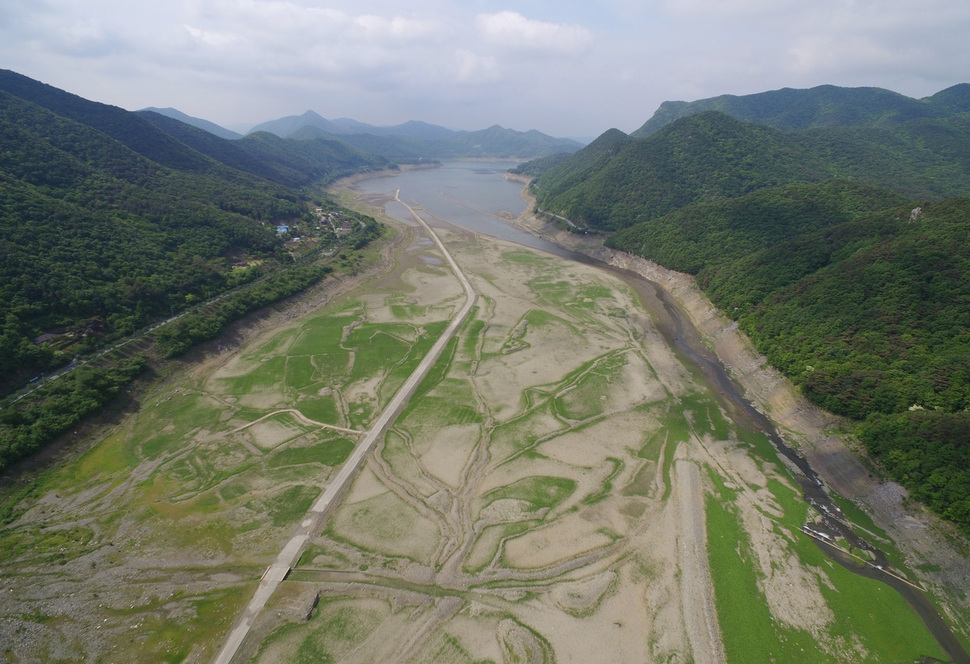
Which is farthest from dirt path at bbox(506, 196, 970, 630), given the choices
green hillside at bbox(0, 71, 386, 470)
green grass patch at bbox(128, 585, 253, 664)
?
green hillside at bbox(0, 71, 386, 470)

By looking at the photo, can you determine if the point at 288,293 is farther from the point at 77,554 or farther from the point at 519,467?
the point at 519,467

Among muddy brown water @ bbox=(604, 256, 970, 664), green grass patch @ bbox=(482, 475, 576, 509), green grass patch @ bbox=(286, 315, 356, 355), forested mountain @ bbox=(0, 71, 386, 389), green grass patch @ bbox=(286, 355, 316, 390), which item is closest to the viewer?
muddy brown water @ bbox=(604, 256, 970, 664)

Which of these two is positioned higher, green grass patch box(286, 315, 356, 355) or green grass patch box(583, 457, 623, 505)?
green grass patch box(286, 315, 356, 355)

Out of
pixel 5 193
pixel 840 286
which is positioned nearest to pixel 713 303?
pixel 840 286

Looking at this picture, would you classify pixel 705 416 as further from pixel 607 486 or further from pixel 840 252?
pixel 840 252

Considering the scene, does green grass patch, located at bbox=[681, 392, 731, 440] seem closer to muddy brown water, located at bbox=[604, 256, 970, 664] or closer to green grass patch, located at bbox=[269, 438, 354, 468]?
muddy brown water, located at bbox=[604, 256, 970, 664]

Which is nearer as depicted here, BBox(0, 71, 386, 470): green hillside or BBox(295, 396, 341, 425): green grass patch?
BBox(0, 71, 386, 470): green hillside

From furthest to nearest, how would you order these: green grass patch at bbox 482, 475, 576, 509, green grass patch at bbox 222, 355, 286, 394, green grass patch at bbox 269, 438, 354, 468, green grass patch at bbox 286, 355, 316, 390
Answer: green grass patch at bbox 286, 355, 316, 390 < green grass patch at bbox 222, 355, 286, 394 < green grass patch at bbox 269, 438, 354, 468 < green grass patch at bbox 482, 475, 576, 509
